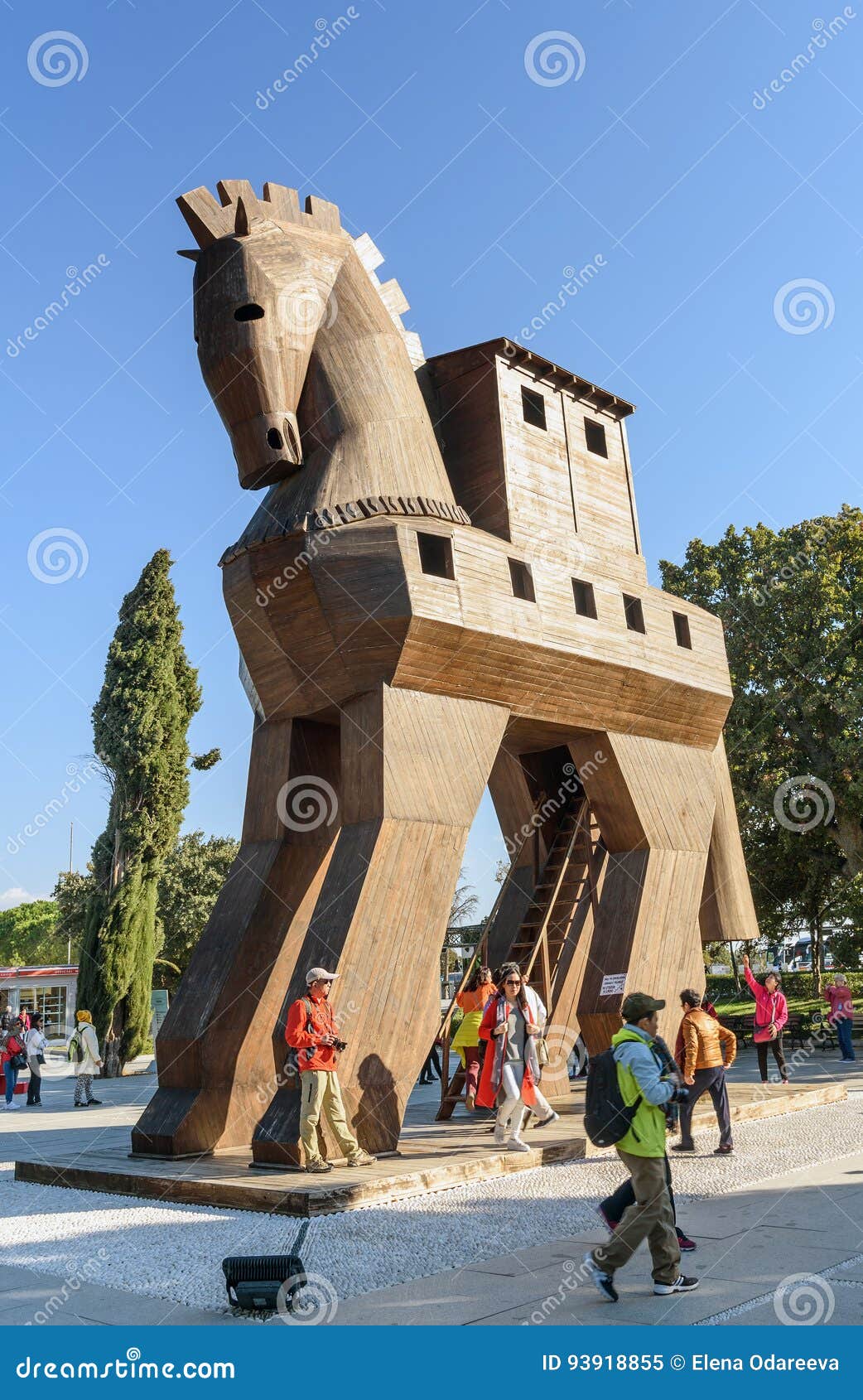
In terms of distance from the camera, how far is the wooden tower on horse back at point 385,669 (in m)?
11.1

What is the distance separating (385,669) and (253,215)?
17.3 ft

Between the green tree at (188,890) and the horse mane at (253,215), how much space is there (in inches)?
1402

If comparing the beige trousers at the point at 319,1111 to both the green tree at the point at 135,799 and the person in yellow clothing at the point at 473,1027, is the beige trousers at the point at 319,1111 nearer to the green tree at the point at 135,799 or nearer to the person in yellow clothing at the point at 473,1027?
the person in yellow clothing at the point at 473,1027

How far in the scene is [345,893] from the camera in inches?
426

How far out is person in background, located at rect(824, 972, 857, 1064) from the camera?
816 inches

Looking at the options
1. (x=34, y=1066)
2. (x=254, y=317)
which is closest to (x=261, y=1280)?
(x=254, y=317)

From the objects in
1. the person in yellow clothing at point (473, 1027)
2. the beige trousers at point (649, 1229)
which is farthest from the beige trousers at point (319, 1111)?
the person in yellow clothing at point (473, 1027)

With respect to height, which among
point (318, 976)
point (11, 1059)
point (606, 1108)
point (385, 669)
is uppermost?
point (385, 669)

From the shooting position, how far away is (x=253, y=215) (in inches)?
489

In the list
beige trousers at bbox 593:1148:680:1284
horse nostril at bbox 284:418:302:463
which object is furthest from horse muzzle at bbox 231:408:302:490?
beige trousers at bbox 593:1148:680:1284

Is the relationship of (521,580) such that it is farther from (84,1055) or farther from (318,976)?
(84,1055)

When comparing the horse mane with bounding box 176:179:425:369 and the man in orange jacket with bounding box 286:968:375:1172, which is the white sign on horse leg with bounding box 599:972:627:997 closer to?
the man in orange jacket with bounding box 286:968:375:1172

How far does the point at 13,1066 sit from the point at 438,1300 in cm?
1910

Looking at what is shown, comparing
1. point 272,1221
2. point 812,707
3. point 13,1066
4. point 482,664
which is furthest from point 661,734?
point 13,1066
